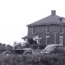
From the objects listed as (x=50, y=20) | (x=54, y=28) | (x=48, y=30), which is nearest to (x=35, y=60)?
(x=54, y=28)

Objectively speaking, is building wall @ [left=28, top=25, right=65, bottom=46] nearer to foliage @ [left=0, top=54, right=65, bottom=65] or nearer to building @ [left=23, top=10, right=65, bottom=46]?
building @ [left=23, top=10, right=65, bottom=46]

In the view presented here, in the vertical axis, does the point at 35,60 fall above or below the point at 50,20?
below

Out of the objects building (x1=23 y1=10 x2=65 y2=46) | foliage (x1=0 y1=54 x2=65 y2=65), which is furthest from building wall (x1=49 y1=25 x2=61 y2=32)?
foliage (x1=0 y1=54 x2=65 y2=65)

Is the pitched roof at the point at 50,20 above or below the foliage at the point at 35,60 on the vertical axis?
above

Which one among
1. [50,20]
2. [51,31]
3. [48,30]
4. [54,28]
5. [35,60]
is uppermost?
[50,20]

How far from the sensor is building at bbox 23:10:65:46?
163 ft

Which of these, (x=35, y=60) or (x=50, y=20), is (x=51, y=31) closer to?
(x=50, y=20)

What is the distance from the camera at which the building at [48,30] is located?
49.8 m

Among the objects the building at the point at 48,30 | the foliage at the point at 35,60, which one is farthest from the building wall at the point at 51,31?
the foliage at the point at 35,60

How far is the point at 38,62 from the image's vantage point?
17.7m

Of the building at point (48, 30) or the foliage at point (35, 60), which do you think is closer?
the foliage at point (35, 60)

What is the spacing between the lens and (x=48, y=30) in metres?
51.0

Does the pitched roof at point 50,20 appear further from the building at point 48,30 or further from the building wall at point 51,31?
the building wall at point 51,31

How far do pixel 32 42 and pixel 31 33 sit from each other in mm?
2355
